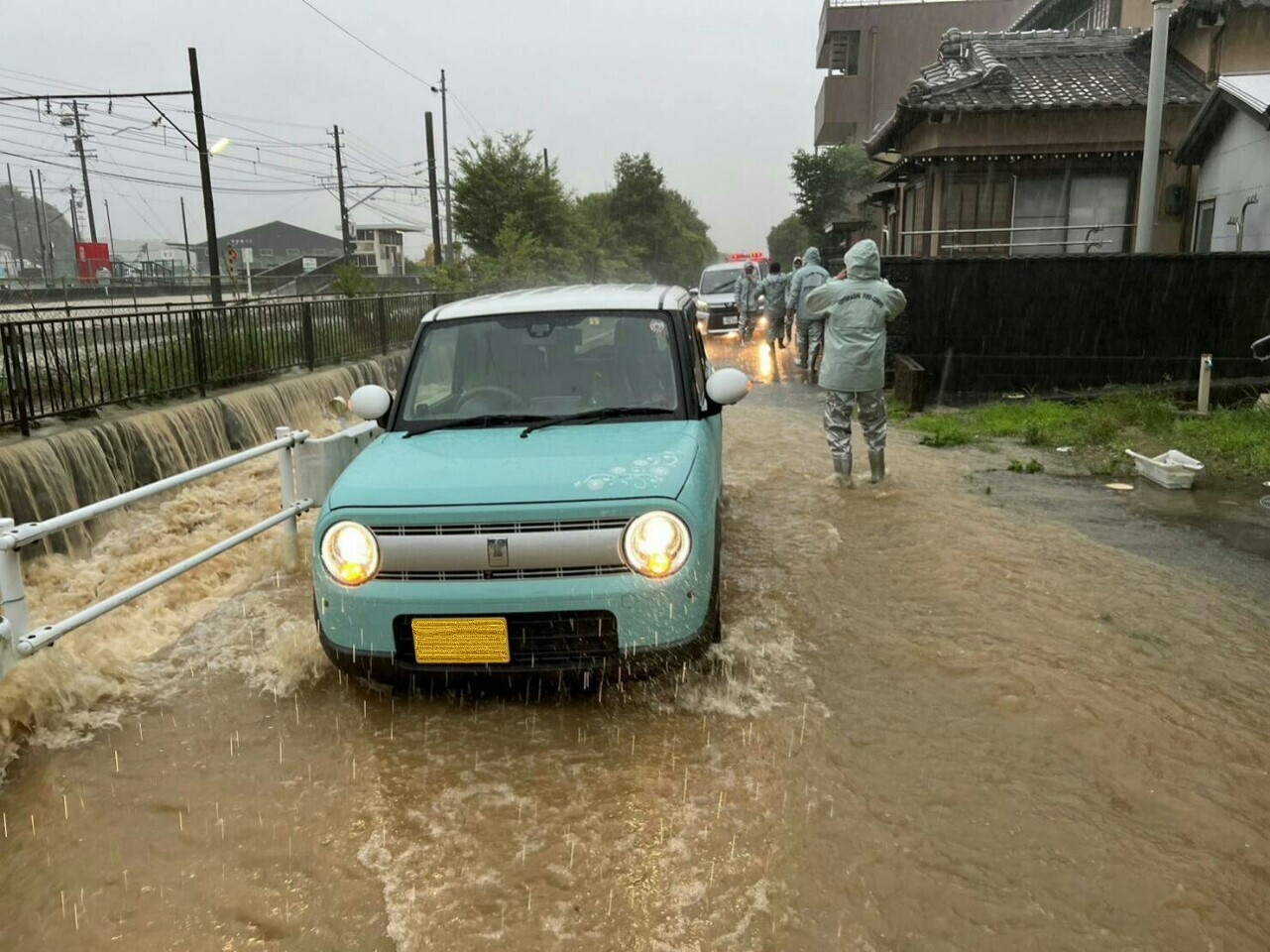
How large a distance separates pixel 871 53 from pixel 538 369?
4391cm

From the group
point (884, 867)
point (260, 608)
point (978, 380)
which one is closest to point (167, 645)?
point (260, 608)

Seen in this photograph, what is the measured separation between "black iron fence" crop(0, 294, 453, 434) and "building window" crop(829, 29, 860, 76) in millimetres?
35501

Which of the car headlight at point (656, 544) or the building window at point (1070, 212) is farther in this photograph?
the building window at point (1070, 212)

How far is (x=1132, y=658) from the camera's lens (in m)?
4.86

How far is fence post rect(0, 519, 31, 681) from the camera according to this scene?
13.0ft

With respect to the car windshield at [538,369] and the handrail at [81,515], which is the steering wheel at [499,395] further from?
the handrail at [81,515]

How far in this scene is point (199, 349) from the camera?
1107cm

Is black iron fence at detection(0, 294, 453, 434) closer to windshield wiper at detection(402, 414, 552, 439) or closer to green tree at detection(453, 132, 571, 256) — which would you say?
windshield wiper at detection(402, 414, 552, 439)

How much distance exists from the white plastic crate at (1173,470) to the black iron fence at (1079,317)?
4.42 meters

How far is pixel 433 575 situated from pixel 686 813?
1326 millimetres

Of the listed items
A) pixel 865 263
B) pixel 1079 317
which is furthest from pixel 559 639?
pixel 1079 317

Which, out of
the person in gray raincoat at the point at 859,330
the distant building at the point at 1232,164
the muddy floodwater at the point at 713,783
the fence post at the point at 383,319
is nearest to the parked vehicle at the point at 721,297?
the fence post at the point at 383,319

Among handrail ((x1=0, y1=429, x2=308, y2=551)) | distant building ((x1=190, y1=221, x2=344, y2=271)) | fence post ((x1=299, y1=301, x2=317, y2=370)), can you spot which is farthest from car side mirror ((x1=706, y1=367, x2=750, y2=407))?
distant building ((x1=190, y1=221, x2=344, y2=271))

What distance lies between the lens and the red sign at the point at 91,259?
57.6m
